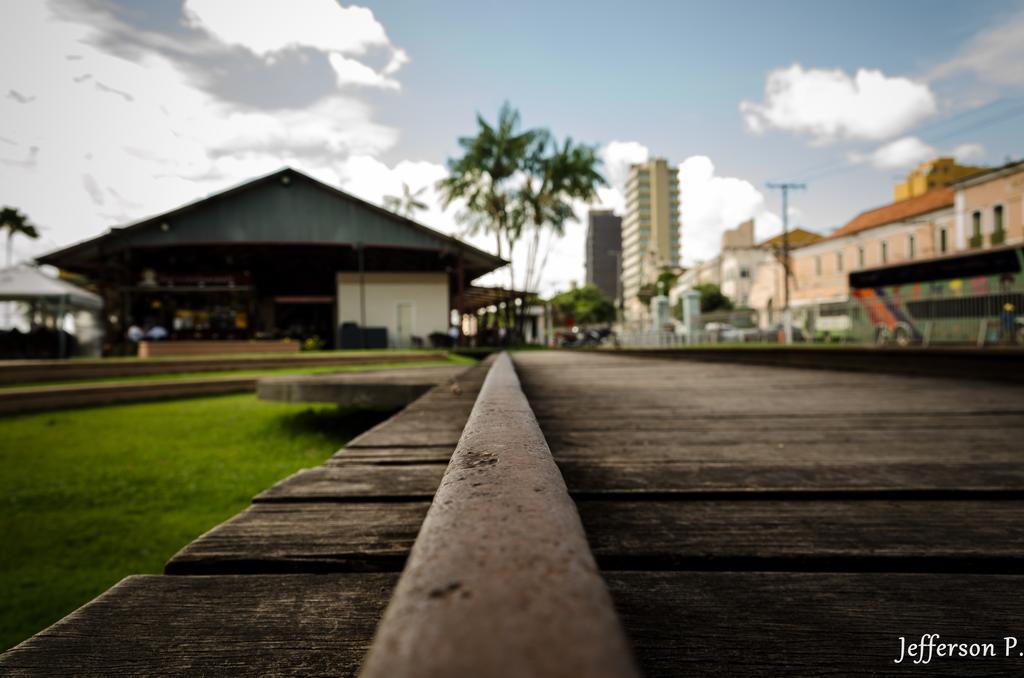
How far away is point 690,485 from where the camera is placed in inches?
51.2

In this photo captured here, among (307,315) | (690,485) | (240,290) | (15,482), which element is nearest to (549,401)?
(690,485)

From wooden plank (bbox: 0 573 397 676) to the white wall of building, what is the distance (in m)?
21.7

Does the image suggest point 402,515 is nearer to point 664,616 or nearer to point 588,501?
point 588,501

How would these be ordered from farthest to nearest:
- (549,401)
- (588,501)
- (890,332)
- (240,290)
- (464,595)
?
(240,290) → (890,332) → (549,401) → (588,501) → (464,595)

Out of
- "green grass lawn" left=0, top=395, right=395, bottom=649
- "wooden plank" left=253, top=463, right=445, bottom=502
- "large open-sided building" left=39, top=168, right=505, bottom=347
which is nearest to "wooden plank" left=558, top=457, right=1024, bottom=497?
"wooden plank" left=253, top=463, right=445, bottom=502

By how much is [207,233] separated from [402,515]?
71.2ft

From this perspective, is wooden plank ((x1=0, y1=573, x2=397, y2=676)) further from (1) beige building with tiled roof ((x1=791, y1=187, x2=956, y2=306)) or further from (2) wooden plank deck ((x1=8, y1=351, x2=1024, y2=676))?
(1) beige building with tiled roof ((x1=791, y1=187, x2=956, y2=306))

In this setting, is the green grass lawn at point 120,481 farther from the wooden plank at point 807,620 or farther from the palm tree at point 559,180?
the palm tree at point 559,180

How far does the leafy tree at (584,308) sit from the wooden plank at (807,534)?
78.8 m

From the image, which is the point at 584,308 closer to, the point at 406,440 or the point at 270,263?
the point at 270,263

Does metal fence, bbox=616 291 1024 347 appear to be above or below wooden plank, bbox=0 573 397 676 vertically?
above

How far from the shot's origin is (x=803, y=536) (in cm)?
98

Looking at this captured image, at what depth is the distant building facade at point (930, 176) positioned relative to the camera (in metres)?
51.1

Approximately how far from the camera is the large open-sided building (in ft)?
62.6
